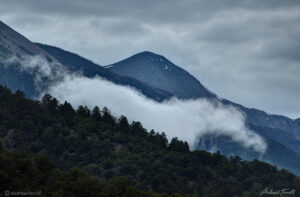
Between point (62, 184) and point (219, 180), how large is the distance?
70310mm

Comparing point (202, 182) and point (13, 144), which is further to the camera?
point (202, 182)

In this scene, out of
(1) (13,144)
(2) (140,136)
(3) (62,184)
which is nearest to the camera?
(3) (62,184)

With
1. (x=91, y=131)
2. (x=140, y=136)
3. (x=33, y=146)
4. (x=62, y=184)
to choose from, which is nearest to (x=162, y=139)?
(x=140, y=136)

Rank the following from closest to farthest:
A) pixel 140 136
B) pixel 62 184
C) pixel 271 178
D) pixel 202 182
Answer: pixel 62 184
pixel 202 182
pixel 271 178
pixel 140 136

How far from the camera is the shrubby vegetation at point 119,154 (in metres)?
140

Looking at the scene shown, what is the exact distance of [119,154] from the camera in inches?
6038

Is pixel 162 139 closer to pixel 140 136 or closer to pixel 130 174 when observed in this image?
pixel 140 136

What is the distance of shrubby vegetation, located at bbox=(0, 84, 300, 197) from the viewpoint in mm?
139875

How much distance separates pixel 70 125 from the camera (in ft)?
535

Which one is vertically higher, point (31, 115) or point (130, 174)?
point (31, 115)

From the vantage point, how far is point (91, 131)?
16250cm

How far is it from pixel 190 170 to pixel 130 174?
17.9m

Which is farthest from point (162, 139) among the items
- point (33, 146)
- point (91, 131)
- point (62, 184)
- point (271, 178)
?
point (62, 184)

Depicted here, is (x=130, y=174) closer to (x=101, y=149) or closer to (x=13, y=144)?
(x=101, y=149)
